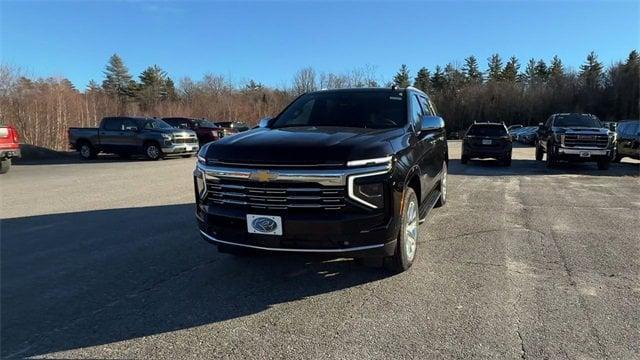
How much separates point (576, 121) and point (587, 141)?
168cm

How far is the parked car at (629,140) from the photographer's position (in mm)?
18312

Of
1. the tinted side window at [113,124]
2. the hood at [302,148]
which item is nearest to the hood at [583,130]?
the hood at [302,148]

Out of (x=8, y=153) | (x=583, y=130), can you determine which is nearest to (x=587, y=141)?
(x=583, y=130)

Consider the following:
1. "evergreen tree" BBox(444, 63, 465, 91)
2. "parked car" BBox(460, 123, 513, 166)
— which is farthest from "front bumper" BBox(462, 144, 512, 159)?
"evergreen tree" BBox(444, 63, 465, 91)

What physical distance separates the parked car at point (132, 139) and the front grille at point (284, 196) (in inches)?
685

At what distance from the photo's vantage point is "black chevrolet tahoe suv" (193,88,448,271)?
4363 mm

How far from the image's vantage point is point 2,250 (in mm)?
6219

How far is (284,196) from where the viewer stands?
4.43m

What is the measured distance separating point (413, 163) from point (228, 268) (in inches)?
89.0

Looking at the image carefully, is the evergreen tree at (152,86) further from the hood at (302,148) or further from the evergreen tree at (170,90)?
the hood at (302,148)

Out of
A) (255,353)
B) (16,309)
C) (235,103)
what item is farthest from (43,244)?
(235,103)

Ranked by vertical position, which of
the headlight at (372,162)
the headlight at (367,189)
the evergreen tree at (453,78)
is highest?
the evergreen tree at (453,78)

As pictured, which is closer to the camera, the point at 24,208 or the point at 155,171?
the point at 24,208

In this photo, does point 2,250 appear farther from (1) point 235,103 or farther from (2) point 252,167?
(1) point 235,103
